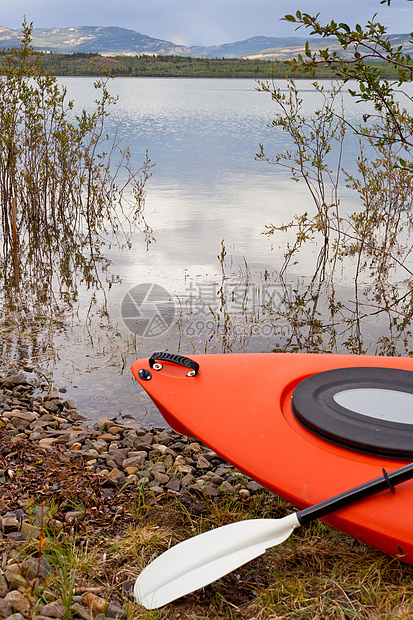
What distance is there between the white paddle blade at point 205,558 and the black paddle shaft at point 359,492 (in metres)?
0.07

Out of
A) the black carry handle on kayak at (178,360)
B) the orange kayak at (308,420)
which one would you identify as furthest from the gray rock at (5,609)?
the black carry handle on kayak at (178,360)

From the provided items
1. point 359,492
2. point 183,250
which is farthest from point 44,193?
point 359,492

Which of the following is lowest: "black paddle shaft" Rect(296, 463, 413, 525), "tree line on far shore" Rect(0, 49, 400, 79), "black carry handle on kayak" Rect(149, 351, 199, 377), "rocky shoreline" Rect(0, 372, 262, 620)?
"rocky shoreline" Rect(0, 372, 262, 620)

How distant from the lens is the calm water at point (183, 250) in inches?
144

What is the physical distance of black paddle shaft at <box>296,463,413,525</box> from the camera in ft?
5.61

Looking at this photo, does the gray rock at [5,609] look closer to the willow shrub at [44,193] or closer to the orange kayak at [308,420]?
the orange kayak at [308,420]

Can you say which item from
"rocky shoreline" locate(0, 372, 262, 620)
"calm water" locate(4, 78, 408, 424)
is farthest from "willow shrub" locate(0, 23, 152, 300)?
"rocky shoreline" locate(0, 372, 262, 620)

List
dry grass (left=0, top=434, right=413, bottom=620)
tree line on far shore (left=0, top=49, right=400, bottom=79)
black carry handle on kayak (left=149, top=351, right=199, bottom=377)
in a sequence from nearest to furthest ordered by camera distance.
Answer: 1. dry grass (left=0, top=434, right=413, bottom=620)
2. black carry handle on kayak (left=149, top=351, right=199, bottom=377)
3. tree line on far shore (left=0, top=49, right=400, bottom=79)

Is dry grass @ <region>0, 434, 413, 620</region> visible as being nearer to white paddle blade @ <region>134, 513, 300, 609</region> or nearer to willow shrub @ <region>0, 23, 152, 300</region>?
white paddle blade @ <region>134, 513, 300, 609</region>

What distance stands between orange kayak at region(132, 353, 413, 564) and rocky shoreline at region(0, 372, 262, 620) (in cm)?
38

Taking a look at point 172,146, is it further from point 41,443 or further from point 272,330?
point 41,443

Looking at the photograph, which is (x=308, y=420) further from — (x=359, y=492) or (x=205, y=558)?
(x=205, y=558)

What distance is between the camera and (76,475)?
2.46 meters

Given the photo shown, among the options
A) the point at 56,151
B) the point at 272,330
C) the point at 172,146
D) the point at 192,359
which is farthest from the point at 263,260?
the point at 172,146
